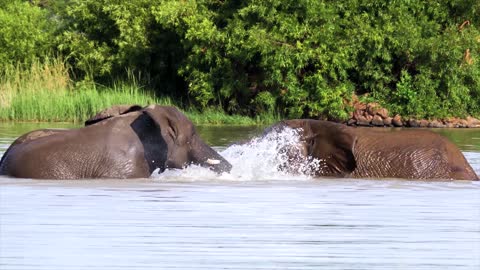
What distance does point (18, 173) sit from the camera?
11.1 m

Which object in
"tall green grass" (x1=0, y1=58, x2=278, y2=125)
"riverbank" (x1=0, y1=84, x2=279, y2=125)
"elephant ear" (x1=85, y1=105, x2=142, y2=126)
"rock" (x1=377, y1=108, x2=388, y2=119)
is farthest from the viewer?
"rock" (x1=377, y1=108, x2=388, y2=119)

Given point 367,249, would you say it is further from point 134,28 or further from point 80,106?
point 134,28

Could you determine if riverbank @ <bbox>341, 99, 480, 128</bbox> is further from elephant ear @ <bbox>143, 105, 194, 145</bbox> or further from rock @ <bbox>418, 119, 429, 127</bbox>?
elephant ear @ <bbox>143, 105, 194, 145</bbox>

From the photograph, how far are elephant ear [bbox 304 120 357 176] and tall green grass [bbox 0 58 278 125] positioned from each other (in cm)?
1413

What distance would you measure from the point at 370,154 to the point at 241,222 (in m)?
3.22

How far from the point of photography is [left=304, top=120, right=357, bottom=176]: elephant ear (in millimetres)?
11492

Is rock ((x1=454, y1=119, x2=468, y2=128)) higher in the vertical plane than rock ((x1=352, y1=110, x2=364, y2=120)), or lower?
lower

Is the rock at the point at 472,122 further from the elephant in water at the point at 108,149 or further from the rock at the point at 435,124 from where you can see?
the elephant in water at the point at 108,149

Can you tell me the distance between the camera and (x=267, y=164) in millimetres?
11594

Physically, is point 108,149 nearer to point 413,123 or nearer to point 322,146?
point 322,146

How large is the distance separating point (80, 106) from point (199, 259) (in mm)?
19139

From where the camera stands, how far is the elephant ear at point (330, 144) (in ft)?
37.7

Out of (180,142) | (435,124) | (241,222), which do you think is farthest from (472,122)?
(241,222)

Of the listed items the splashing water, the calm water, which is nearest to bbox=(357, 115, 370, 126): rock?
the calm water
